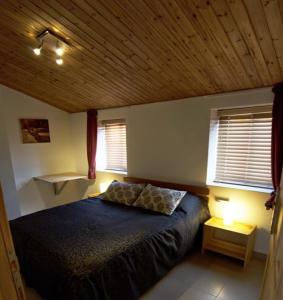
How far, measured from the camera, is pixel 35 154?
11.9 feet

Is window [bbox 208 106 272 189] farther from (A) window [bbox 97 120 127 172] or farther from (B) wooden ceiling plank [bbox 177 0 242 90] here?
(A) window [bbox 97 120 127 172]

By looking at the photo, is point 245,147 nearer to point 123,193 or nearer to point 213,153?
point 213,153

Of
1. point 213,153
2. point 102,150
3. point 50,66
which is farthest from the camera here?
point 102,150

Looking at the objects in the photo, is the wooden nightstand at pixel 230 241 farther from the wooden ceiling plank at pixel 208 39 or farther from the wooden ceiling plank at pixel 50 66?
the wooden ceiling plank at pixel 50 66

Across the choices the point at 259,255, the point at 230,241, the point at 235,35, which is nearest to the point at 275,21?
the point at 235,35

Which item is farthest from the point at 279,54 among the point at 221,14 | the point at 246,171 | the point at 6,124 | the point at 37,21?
the point at 6,124

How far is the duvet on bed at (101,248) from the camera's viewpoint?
4.58 feet

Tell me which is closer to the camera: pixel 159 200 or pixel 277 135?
pixel 277 135

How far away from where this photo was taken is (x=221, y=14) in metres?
1.38

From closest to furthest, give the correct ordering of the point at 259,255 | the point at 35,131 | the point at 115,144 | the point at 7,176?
the point at 259,255 → the point at 7,176 → the point at 35,131 → the point at 115,144

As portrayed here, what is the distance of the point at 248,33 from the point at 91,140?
2.96 m

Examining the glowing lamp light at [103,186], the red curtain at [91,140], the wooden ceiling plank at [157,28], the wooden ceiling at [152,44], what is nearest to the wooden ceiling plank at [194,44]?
the wooden ceiling at [152,44]

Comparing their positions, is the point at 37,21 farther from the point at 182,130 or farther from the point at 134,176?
the point at 134,176

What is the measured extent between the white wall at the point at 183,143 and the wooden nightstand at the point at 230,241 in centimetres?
16
